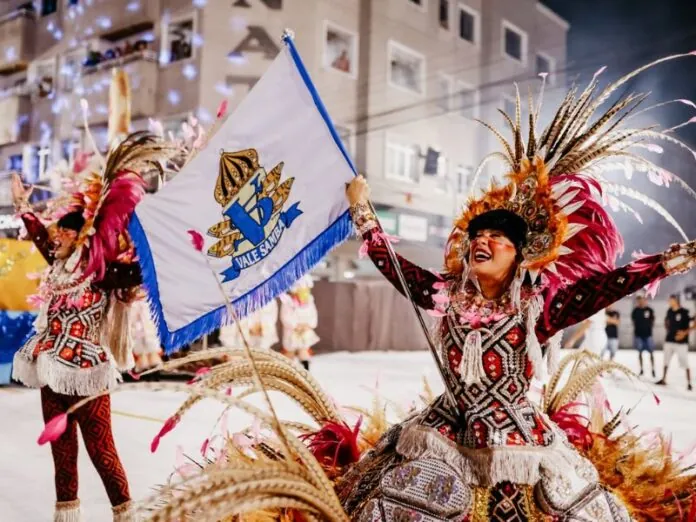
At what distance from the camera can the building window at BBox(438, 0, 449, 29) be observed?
16.8 metres

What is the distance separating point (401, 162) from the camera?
15.9 metres

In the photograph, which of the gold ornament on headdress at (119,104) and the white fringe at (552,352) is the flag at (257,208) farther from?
the gold ornament on headdress at (119,104)

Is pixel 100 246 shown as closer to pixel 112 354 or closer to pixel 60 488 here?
pixel 112 354

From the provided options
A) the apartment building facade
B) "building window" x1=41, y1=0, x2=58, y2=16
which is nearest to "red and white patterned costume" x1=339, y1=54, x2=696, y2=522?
the apartment building facade

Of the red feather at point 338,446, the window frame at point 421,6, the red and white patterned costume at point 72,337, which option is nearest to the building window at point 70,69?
the window frame at point 421,6

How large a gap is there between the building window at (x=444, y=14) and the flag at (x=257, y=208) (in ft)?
50.3

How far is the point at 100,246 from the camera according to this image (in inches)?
120

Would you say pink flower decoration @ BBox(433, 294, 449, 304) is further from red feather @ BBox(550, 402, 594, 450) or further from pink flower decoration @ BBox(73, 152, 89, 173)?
pink flower decoration @ BBox(73, 152, 89, 173)

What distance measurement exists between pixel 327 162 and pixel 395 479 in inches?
42.4

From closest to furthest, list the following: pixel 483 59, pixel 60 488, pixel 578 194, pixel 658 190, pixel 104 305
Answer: pixel 578 194 < pixel 60 488 < pixel 104 305 < pixel 658 190 < pixel 483 59

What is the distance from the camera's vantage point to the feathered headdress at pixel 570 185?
2199 mm

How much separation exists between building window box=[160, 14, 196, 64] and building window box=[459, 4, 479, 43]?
692 cm

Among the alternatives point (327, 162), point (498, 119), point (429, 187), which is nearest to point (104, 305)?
point (327, 162)

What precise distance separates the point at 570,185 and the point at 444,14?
51.6 ft
